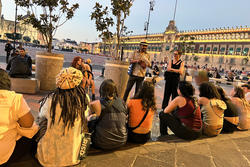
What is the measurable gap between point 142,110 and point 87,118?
706mm

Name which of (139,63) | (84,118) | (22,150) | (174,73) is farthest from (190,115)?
(22,150)

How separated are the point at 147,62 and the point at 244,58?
2389 inches

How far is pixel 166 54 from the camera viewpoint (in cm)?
8269

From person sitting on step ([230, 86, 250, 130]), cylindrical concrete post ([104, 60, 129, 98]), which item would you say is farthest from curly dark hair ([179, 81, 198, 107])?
cylindrical concrete post ([104, 60, 129, 98])

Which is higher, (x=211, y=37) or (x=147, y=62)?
(x=211, y=37)

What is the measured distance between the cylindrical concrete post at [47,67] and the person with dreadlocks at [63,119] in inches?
170

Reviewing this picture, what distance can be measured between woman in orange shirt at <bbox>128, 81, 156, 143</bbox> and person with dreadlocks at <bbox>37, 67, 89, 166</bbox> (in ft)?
2.75

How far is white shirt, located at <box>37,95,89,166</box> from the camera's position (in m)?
1.84

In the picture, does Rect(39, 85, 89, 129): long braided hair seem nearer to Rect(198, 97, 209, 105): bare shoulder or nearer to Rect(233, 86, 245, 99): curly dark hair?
Rect(198, 97, 209, 105): bare shoulder

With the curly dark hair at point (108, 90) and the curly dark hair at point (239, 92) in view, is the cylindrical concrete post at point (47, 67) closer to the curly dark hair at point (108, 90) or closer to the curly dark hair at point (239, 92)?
the curly dark hair at point (108, 90)

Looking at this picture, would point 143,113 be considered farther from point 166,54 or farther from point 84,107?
point 166,54

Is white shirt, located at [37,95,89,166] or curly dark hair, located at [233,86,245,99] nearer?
white shirt, located at [37,95,89,166]

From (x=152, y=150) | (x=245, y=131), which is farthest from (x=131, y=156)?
(x=245, y=131)

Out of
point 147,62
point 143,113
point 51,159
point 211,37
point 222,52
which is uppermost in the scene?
point 211,37
